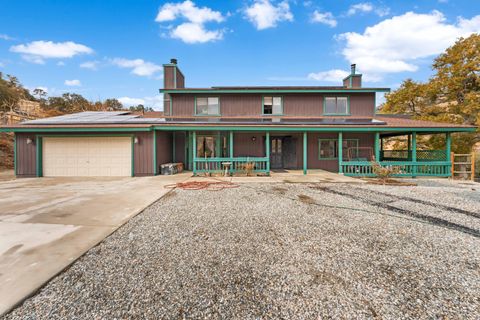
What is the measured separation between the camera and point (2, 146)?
1367 centimetres

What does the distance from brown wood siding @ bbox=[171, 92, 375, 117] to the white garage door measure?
12.8 ft

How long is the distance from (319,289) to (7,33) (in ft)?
115

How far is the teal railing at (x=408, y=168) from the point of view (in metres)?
9.49

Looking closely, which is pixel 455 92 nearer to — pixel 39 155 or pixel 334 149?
pixel 334 149

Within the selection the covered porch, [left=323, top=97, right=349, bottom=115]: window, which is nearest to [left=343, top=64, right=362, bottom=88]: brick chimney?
[left=323, top=97, right=349, bottom=115]: window

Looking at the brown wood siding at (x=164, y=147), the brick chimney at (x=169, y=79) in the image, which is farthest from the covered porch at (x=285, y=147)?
the brick chimney at (x=169, y=79)

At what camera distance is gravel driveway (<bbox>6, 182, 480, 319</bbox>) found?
1.82m

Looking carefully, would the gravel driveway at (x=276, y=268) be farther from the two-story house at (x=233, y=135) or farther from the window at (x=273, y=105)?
the window at (x=273, y=105)

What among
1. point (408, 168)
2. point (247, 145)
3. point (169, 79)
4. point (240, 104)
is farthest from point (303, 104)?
point (169, 79)

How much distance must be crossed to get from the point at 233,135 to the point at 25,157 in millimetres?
10872

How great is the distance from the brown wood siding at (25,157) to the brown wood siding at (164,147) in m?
6.19

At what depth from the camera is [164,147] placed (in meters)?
11.1

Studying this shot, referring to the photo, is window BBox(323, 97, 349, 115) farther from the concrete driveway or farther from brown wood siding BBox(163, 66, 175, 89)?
the concrete driveway

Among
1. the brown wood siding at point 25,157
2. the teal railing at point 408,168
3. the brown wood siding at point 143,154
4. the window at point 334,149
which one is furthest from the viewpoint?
the window at point 334,149
